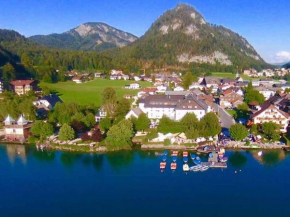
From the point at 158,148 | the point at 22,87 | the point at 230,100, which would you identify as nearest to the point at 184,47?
the point at 230,100

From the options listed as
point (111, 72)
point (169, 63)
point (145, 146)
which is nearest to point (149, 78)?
point (111, 72)

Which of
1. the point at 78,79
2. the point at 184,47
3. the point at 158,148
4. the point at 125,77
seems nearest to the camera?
the point at 158,148

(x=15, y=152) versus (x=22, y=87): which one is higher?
(x=22, y=87)

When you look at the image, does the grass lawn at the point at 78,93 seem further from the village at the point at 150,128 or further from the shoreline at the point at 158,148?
the shoreline at the point at 158,148

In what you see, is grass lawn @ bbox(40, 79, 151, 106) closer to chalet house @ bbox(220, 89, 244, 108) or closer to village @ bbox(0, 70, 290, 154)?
village @ bbox(0, 70, 290, 154)

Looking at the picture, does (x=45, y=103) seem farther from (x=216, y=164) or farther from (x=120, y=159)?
(x=216, y=164)

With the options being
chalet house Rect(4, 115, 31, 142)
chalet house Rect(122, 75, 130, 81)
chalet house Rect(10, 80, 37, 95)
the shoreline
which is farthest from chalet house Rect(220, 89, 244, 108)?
chalet house Rect(122, 75, 130, 81)

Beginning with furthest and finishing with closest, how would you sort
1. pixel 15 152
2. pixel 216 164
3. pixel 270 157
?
pixel 15 152, pixel 270 157, pixel 216 164
